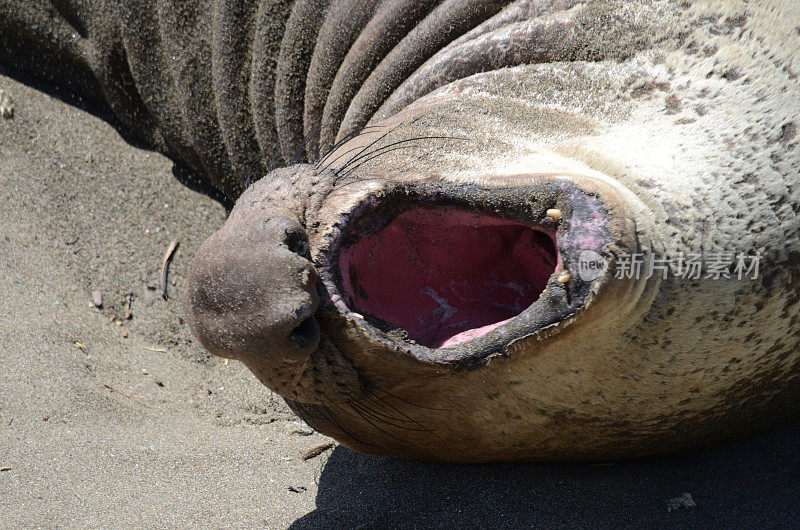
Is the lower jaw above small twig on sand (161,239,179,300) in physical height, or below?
above

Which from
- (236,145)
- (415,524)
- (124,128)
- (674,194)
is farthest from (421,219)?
(124,128)

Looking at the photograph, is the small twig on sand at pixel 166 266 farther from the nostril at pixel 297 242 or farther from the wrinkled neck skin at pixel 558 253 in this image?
the nostril at pixel 297 242

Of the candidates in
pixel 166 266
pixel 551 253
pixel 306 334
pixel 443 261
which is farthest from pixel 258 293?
pixel 166 266

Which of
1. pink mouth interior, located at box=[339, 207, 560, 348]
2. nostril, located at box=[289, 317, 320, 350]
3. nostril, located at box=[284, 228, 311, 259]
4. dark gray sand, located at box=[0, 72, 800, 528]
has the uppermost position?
pink mouth interior, located at box=[339, 207, 560, 348]

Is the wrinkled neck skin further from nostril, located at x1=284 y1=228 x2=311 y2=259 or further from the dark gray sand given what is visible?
the dark gray sand

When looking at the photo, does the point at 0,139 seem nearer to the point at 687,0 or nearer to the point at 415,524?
the point at 415,524

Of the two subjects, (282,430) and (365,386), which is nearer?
(365,386)

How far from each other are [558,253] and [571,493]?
3.63ft

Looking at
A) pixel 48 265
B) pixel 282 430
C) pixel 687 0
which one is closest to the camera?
pixel 687 0

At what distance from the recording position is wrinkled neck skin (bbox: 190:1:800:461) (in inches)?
75.1

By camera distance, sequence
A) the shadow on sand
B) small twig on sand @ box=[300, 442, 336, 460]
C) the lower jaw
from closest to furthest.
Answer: the lower jaw → the shadow on sand → small twig on sand @ box=[300, 442, 336, 460]

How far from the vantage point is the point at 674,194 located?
196cm

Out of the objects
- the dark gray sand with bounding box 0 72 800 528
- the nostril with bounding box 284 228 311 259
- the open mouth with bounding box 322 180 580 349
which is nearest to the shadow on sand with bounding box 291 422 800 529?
the dark gray sand with bounding box 0 72 800 528

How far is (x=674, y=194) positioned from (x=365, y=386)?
3.03 feet
